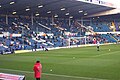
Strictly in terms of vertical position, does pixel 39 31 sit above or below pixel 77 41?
above

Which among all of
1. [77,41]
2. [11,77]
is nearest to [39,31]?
[77,41]

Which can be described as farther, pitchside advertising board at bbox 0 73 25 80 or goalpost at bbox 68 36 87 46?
goalpost at bbox 68 36 87 46

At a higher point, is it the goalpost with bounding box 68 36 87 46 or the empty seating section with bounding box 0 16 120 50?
the empty seating section with bounding box 0 16 120 50

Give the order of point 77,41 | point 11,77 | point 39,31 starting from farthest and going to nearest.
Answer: point 77,41, point 39,31, point 11,77

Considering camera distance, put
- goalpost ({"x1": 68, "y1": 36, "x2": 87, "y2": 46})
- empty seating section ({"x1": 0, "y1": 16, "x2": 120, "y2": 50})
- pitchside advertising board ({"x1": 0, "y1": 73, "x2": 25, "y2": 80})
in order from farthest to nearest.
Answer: goalpost ({"x1": 68, "y1": 36, "x2": 87, "y2": 46}) < empty seating section ({"x1": 0, "y1": 16, "x2": 120, "y2": 50}) < pitchside advertising board ({"x1": 0, "y1": 73, "x2": 25, "y2": 80})

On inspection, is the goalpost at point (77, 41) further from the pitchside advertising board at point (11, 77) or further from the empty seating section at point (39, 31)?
the pitchside advertising board at point (11, 77)

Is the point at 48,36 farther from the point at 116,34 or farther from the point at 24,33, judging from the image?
the point at 116,34

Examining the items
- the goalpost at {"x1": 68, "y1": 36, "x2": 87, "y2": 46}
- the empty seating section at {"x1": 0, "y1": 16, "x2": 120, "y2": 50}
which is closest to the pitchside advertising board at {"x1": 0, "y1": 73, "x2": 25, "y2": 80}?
the empty seating section at {"x1": 0, "y1": 16, "x2": 120, "y2": 50}

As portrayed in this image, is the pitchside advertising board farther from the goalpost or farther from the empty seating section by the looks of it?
the goalpost

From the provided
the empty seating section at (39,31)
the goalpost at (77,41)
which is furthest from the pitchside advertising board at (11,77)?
the goalpost at (77,41)

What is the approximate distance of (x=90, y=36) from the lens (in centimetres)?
7769

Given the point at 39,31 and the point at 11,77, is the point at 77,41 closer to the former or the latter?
the point at 39,31

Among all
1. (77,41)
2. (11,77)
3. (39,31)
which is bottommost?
(77,41)

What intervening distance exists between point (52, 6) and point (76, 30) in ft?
69.7
